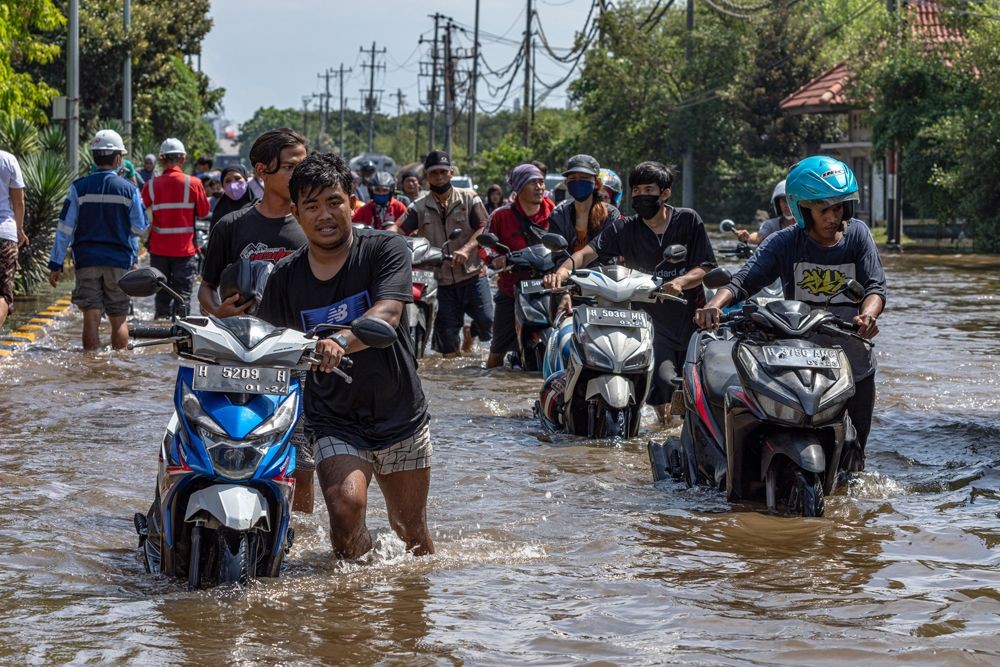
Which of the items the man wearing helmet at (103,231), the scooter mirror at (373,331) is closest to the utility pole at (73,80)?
the man wearing helmet at (103,231)

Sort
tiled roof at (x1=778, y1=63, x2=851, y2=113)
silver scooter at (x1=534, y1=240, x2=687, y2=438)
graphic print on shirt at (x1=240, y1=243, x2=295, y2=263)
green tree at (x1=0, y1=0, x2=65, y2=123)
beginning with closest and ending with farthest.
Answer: graphic print on shirt at (x1=240, y1=243, x2=295, y2=263) → silver scooter at (x1=534, y1=240, x2=687, y2=438) → green tree at (x1=0, y1=0, x2=65, y2=123) → tiled roof at (x1=778, y1=63, x2=851, y2=113)

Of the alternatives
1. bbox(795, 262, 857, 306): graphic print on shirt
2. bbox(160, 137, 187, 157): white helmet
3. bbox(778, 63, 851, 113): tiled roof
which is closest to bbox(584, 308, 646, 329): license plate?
bbox(795, 262, 857, 306): graphic print on shirt

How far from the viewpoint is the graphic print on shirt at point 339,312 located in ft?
18.7

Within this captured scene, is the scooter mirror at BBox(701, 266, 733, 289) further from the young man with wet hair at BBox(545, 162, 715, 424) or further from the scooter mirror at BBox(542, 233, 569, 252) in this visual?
the scooter mirror at BBox(542, 233, 569, 252)

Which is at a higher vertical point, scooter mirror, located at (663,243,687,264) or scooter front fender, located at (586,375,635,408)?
scooter mirror, located at (663,243,687,264)

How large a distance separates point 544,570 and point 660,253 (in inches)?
144

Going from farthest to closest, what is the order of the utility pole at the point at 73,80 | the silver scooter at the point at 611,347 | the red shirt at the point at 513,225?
the utility pole at the point at 73,80 → the red shirt at the point at 513,225 → the silver scooter at the point at 611,347

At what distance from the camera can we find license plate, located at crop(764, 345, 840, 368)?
22.0ft

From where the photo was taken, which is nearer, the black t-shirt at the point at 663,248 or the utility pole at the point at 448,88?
the black t-shirt at the point at 663,248

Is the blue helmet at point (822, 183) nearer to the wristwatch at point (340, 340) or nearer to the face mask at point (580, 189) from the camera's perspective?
the wristwatch at point (340, 340)

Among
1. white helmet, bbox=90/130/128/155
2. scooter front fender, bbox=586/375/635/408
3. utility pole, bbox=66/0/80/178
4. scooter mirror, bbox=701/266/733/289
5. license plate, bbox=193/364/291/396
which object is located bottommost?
scooter front fender, bbox=586/375/635/408

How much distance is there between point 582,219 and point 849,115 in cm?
4099

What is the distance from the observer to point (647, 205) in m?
9.30

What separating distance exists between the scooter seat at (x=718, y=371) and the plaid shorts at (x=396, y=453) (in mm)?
1915
